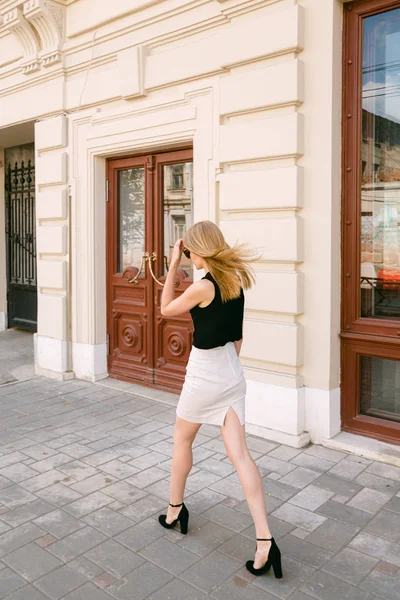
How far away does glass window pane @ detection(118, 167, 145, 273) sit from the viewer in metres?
6.84

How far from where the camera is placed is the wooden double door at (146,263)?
6.36 meters

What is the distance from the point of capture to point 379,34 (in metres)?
4.70

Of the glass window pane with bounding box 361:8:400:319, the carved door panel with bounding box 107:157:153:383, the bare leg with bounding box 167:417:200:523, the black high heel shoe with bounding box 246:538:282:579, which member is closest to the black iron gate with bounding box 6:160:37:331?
the carved door panel with bounding box 107:157:153:383

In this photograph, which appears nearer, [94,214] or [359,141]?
[359,141]

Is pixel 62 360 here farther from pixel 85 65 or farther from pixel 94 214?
pixel 85 65

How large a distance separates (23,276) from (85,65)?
4.73m

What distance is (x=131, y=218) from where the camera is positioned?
274 inches

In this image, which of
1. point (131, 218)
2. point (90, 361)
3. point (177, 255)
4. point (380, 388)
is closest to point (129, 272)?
point (131, 218)

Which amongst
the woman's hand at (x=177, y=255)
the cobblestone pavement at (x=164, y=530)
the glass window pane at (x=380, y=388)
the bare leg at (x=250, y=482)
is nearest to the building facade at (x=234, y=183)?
the glass window pane at (x=380, y=388)

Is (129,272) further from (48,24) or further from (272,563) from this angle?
(272,563)

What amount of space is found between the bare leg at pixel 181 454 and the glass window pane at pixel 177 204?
3.19m

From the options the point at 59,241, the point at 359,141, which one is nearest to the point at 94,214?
the point at 59,241

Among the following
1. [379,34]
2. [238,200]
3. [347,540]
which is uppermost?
[379,34]

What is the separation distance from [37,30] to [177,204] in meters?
3.09
